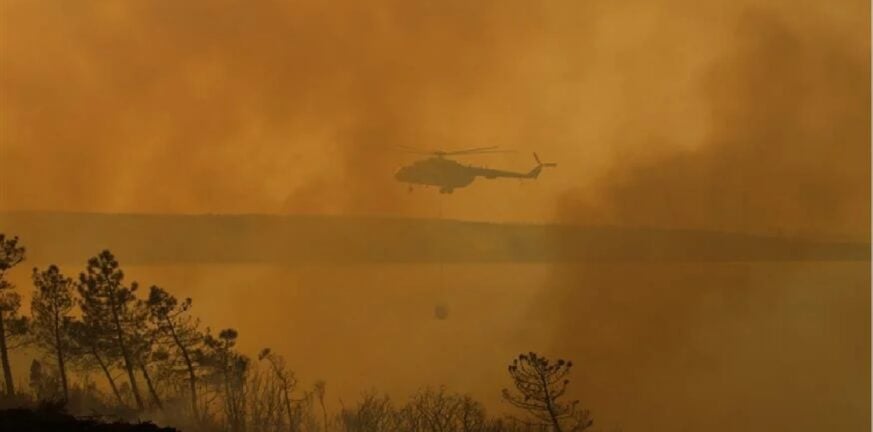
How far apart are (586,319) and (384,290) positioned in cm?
96

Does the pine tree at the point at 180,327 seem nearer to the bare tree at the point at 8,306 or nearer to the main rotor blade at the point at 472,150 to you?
the bare tree at the point at 8,306

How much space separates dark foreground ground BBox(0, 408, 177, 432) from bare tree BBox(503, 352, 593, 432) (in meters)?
1.66

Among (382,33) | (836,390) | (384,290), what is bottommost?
(836,390)

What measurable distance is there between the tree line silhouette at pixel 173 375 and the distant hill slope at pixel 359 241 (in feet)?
0.46

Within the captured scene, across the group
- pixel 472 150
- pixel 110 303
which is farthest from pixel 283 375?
pixel 472 150

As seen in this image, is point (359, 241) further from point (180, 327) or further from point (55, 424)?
point (55, 424)

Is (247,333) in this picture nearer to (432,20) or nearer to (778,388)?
(432,20)

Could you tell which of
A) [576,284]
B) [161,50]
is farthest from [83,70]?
[576,284]

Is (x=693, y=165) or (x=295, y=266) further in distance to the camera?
(x=295, y=266)

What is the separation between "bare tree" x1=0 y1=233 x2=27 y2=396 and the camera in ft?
14.8

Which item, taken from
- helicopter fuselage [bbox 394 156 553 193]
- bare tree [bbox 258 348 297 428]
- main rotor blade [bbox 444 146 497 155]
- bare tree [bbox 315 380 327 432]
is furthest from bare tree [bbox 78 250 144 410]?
main rotor blade [bbox 444 146 497 155]

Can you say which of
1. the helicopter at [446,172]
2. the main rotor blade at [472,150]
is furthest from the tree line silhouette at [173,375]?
the main rotor blade at [472,150]

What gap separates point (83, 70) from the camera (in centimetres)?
442

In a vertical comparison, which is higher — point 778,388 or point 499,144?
point 499,144
